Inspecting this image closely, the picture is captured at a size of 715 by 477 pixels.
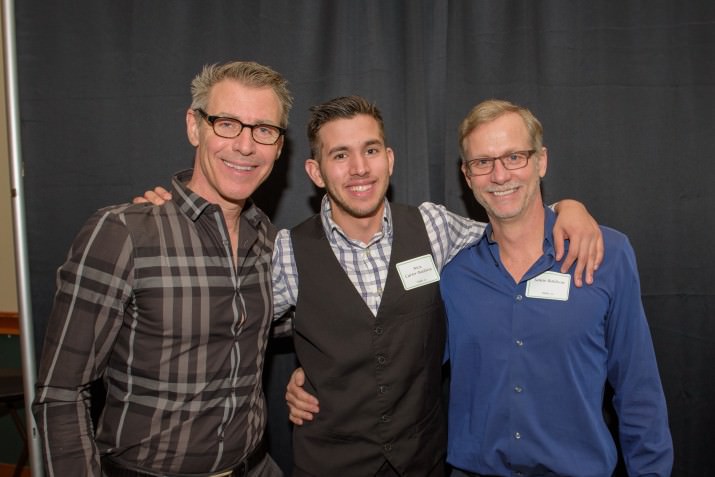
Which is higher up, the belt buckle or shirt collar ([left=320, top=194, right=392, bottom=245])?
shirt collar ([left=320, top=194, right=392, bottom=245])

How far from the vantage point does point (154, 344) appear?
133cm

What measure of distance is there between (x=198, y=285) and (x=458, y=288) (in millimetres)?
851

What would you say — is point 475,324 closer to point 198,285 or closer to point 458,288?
point 458,288

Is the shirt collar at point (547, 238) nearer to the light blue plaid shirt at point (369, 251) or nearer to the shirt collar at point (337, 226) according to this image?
the light blue plaid shirt at point (369, 251)

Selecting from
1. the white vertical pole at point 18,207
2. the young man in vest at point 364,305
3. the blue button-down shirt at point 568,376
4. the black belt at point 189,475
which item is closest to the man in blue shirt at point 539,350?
the blue button-down shirt at point 568,376

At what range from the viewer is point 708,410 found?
79.7 inches

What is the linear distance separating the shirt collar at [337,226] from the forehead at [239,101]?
0.40 meters

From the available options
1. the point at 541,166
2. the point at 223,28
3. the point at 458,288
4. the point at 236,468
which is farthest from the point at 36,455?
the point at 541,166

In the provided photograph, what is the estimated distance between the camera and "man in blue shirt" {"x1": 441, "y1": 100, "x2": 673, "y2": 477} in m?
1.43

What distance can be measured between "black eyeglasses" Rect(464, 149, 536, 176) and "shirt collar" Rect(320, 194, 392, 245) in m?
0.35

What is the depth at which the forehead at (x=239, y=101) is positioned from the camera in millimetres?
1439

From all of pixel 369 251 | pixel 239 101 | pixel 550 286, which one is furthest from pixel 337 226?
pixel 550 286

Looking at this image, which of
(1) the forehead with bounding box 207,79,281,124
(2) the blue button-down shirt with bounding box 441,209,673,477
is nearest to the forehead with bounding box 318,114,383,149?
(1) the forehead with bounding box 207,79,281,124

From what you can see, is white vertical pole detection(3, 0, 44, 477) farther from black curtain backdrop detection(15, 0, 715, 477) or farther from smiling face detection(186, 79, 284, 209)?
smiling face detection(186, 79, 284, 209)
